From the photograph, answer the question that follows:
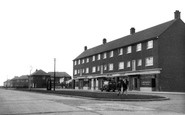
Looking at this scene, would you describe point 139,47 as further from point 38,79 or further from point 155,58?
point 38,79

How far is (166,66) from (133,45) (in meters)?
9.21

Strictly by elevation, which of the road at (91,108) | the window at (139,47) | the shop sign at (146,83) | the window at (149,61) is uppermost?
the window at (139,47)

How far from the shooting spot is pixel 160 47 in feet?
141

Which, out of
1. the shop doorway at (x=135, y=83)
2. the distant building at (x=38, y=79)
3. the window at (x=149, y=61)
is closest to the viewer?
the window at (x=149, y=61)

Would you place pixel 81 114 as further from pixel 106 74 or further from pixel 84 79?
pixel 84 79

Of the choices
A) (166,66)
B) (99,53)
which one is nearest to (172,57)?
(166,66)

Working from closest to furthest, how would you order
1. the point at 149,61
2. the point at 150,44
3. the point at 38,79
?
1. the point at 149,61
2. the point at 150,44
3. the point at 38,79

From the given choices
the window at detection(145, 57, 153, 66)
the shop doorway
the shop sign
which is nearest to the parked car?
the shop sign

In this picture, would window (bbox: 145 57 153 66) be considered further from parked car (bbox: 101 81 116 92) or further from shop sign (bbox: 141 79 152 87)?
parked car (bbox: 101 81 116 92)

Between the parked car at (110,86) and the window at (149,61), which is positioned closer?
the parked car at (110,86)

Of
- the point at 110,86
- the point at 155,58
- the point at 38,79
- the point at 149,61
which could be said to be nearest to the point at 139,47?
the point at 149,61

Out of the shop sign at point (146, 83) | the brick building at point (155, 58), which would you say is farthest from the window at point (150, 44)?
the shop sign at point (146, 83)

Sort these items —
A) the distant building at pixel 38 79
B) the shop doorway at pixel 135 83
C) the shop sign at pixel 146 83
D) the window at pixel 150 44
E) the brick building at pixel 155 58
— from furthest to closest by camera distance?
the distant building at pixel 38 79
the shop doorway at pixel 135 83
the window at pixel 150 44
the shop sign at pixel 146 83
the brick building at pixel 155 58

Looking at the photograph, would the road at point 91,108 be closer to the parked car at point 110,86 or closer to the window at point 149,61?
the parked car at point 110,86
